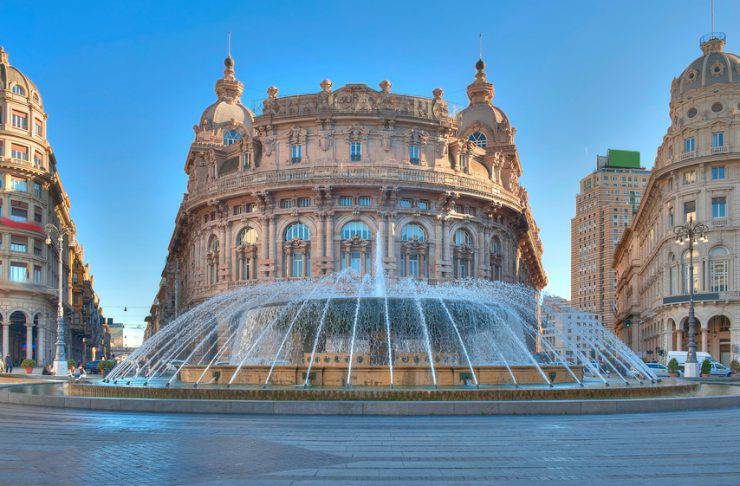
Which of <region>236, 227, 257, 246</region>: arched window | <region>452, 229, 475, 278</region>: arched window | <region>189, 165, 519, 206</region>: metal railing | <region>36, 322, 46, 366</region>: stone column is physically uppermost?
<region>189, 165, 519, 206</region>: metal railing

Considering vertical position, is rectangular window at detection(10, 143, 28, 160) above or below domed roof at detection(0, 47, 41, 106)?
below

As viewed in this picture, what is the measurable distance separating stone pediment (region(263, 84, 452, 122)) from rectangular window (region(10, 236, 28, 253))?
76.7 feet

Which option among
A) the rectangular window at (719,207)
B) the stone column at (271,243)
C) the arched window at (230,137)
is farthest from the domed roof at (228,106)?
the rectangular window at (719,207)

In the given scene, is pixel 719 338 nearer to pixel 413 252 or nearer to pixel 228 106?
pixel 413 252

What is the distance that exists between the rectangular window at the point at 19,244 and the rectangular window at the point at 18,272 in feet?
3.81

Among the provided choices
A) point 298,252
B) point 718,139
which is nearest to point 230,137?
point 298,252

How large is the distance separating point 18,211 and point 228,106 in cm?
2290

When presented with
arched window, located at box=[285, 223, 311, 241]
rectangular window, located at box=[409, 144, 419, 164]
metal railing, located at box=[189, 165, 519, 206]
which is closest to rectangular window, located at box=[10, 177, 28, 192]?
metal railing, located at box=[189, 165, 519, 206]

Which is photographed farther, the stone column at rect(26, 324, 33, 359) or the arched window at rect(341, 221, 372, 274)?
the stone column at rect(26, 324, 33, 359)

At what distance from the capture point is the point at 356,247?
2406 inches

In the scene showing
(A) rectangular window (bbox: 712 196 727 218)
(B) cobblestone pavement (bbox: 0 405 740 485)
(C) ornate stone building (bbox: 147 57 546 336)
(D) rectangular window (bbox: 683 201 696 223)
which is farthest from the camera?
(D) rectangular window (bbox: 683 201 696 223)

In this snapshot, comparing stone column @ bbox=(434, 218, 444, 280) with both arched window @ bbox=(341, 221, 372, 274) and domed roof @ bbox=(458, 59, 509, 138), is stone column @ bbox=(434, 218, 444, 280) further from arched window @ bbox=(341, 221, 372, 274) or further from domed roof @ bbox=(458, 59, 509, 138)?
domed roof @ bbox=(458, 59, 509, 138)

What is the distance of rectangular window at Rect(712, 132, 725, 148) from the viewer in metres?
61.9

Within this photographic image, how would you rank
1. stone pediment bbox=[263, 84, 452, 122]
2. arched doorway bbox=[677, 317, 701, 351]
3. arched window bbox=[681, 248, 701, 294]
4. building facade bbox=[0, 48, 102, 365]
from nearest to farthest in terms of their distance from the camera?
stone pediment bbox=[263, 84, 452, 122], arched window bbox=[681, 248, 701, 294], arched doorway bbox=[677, 317, 701, 351], building facade bbox=[0, 48, 102, 365]
